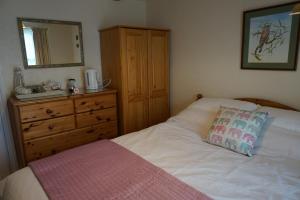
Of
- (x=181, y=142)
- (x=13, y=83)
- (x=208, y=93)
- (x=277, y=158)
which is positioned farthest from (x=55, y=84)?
(x=277, y=158)

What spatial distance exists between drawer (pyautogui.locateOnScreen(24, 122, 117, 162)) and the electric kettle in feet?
1.72

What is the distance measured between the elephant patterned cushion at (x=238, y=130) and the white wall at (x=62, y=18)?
1933 mm

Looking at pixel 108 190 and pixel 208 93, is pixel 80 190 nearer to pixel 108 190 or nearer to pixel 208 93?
pixel 108 190

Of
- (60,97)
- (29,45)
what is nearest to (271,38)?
(60,97)

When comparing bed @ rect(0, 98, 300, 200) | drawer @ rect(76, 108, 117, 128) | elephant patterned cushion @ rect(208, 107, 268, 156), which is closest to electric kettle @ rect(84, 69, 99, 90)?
drawer @ rect(76, 108, 117, 128)

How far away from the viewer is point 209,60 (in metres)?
2.64

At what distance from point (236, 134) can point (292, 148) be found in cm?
40

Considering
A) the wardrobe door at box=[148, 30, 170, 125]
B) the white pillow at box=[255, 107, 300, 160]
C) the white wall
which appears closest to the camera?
the white pillow at box=[255, 107, 300, 160]

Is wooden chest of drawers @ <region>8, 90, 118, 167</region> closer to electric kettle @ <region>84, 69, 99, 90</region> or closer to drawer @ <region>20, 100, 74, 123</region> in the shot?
drawer @ <region>20, 100, 74, 123</region>

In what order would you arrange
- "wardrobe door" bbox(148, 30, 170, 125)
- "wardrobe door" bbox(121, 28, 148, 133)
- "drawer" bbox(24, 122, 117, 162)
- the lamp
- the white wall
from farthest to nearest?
"wardrobe door" bbox(148, 30, 170, 125) < "wardrobe door" bbox(121, 28, 148, 133) < the white wall < "drawer" bbox(24, 122, 117, 162) < the lamp

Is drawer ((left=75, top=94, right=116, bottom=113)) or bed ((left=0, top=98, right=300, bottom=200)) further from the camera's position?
drawer ((left=75, top=94, right=116, bottom=113))

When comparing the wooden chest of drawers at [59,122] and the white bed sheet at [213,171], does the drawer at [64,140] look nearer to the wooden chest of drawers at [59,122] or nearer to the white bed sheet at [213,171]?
the wooden chest of drawers at [59,122]

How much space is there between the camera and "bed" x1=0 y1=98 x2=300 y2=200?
124 cm

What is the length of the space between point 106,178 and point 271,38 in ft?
6.33
